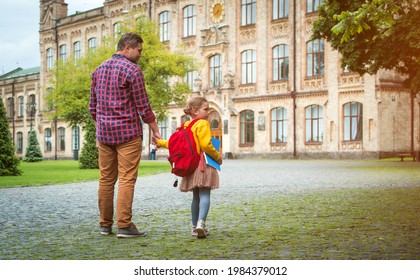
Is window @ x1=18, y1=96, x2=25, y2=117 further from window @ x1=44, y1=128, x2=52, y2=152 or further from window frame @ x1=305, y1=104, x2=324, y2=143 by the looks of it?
window frame @ x1=305, y1=104, x2=324, y2=143

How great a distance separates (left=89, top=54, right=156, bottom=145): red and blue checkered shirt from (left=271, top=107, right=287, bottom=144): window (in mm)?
34373

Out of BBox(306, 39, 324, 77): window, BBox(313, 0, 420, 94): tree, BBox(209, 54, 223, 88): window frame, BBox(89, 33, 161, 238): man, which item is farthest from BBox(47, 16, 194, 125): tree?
BBox(89, 33, 161, 238): man

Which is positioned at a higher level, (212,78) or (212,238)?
(212,78)

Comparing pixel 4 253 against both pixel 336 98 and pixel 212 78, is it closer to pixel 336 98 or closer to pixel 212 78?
pixel 336 98

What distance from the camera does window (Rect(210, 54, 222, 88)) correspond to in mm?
44906

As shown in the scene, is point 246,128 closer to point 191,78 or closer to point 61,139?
point 191,78

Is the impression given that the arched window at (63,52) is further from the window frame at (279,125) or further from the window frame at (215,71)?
the window frame at (279,125)

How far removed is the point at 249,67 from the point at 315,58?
216 inches

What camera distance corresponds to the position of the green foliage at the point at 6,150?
19.6 m

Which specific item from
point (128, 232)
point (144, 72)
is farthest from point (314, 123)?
point (128, 232)

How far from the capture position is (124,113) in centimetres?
653

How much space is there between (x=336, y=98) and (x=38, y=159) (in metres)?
19.4
